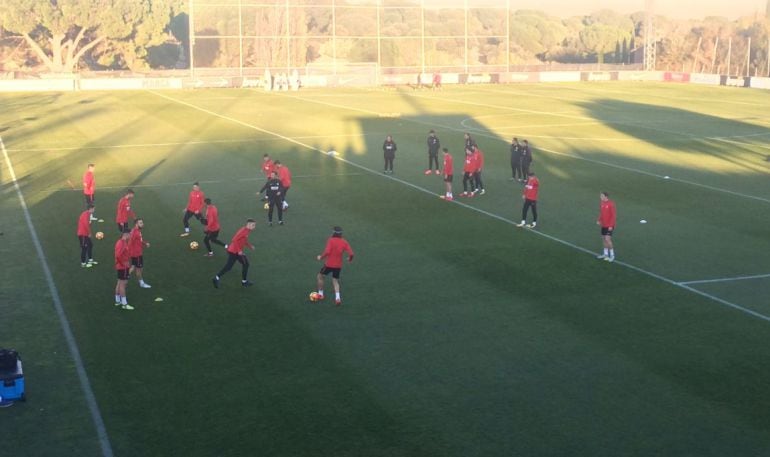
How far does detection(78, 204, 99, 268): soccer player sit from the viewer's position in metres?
21.5

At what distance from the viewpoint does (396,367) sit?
15555 mm

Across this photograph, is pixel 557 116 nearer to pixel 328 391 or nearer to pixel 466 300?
pixel 466 300

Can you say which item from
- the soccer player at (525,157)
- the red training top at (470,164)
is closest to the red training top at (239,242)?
the red training top at (470,164)

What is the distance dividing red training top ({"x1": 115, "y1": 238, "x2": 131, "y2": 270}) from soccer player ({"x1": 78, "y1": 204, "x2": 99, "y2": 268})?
3327 millimetres

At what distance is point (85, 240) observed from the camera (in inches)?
863

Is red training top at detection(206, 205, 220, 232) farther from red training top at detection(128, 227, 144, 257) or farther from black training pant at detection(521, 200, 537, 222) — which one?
black training pant at detection(521, 200, 537, 222)

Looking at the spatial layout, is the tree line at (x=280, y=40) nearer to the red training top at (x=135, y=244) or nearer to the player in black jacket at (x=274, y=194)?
the player in black jacket at (x=274, y=194)

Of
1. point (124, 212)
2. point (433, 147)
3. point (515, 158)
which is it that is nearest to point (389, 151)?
point (433, 147)

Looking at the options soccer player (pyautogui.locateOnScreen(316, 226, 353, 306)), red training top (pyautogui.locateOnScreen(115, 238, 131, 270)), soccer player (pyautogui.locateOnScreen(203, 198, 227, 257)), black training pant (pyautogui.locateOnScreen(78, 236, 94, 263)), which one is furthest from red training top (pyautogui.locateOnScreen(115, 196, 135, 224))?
soccer player (pyautogui.locateOnScreen(316, 226, 353, 306))

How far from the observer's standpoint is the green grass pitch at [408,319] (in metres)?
13.2

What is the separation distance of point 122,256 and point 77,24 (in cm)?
9743

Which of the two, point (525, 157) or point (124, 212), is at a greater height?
point (525, 157)

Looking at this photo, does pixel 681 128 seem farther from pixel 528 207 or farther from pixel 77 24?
pixel 77 24

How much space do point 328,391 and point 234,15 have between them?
109m
